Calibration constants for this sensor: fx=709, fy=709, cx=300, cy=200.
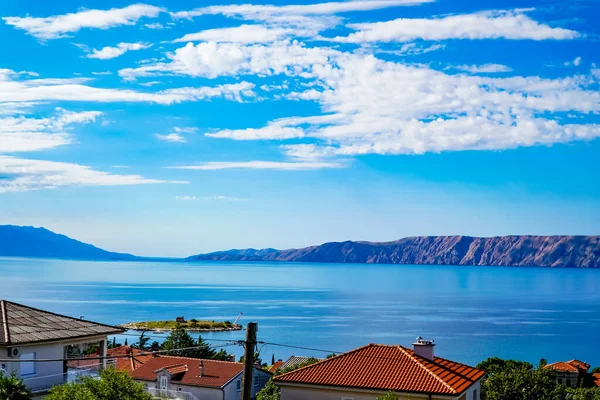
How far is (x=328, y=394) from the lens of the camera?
1014 inches

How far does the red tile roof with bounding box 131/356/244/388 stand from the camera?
1889 inches

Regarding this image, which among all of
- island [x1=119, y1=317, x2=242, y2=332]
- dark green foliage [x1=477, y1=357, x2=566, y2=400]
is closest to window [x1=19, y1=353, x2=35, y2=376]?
dark green foliage [x1=477, y1=357, x2=566, y2=400]

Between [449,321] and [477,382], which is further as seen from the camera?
[449,321]

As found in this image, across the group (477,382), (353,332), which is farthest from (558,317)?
(477,382)

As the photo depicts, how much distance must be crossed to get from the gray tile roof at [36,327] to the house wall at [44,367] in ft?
0.92

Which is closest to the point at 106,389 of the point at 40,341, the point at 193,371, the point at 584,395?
the point at 40,341

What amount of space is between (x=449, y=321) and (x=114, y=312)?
8572 cm

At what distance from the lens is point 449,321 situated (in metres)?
174

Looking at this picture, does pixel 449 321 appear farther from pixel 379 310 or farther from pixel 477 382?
pixel 477 382

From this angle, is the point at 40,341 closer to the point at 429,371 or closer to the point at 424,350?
the point at 429,371

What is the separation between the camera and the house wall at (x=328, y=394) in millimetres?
24641

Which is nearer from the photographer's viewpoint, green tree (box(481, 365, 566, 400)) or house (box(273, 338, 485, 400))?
house (box(273, 338, 485, 400))

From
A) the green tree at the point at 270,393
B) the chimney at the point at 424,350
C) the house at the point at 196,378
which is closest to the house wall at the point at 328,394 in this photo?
the chimney at the point at 424,350

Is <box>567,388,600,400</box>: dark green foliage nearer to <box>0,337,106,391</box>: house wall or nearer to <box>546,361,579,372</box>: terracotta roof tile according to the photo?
<box>546,361,579,372</box>: terracotta roof tile
